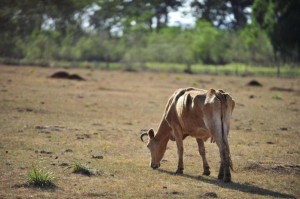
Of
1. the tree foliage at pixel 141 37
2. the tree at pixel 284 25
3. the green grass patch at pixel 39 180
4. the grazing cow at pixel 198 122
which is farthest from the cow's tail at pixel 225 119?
the tree foliage at pixel 141 37

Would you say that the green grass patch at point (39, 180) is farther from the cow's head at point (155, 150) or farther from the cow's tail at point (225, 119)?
the cow's tail at point (225, 119)

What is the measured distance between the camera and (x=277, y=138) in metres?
18.5

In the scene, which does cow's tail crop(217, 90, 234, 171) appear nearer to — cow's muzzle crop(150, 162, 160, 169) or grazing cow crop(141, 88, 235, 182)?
grazing cow crop(141, 88, 235, 182)

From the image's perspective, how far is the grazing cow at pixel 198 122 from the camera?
1170cm

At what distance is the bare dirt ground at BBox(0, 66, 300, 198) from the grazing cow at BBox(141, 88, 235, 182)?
396 mm

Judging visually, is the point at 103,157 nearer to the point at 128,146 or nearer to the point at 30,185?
the point at 128,146

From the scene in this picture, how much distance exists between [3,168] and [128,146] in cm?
501

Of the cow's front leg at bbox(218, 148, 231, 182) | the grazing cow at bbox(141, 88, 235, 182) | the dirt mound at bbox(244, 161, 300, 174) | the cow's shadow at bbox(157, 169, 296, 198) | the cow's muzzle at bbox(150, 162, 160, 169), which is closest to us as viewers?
the cow's shadow at bbox(157, 169, 296, 198)

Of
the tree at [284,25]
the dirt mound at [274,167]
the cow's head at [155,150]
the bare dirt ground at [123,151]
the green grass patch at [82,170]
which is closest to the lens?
the bare dirt ground at [123,151]

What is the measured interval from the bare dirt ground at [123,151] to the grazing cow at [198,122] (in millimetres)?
396

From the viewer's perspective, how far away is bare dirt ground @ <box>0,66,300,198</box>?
10945 mm

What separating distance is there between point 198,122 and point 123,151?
3.78m

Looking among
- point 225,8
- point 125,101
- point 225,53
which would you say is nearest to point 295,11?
point 225,53

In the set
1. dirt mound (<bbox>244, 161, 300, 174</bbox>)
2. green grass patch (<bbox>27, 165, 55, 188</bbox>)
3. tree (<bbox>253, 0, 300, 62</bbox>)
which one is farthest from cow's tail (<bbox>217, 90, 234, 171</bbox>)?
tree (<bbox>253, 0, 300, 62</bbox>)
